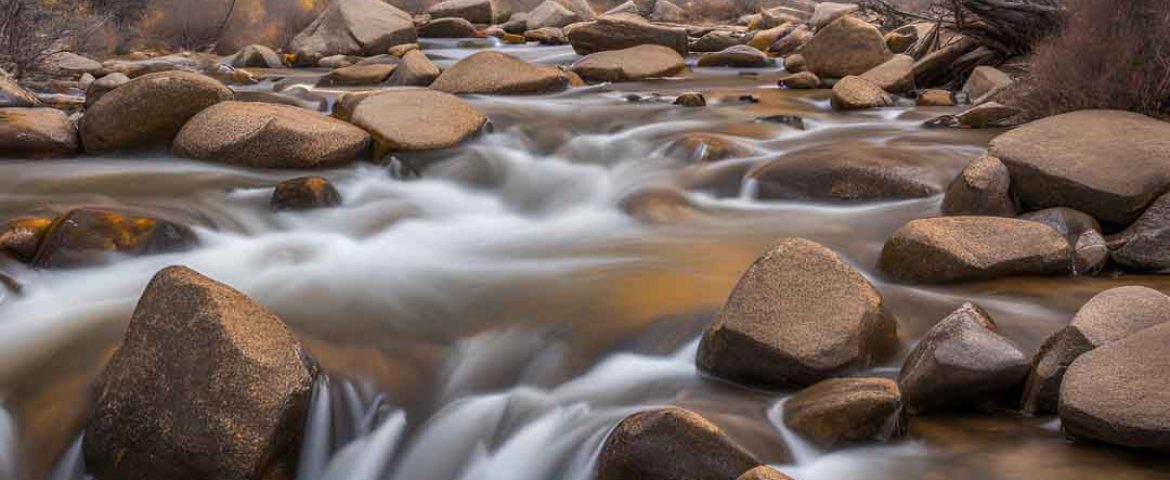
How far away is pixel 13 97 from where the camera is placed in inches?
285

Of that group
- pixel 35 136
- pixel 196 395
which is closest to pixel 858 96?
pixel 35 136

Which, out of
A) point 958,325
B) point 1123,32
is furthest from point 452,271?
point 1123,32

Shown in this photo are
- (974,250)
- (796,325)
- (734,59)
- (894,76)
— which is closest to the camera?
(796,325)

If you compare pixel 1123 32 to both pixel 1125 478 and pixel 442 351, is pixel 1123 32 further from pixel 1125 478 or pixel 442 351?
pixel 442 351

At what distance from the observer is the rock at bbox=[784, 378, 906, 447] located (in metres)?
2.99

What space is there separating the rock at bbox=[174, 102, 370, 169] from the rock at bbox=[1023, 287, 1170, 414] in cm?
440

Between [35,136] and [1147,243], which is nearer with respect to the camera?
[1147,243]

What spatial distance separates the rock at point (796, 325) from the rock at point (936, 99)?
550cm

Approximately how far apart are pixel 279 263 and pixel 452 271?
832mm

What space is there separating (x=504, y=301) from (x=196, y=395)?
1603mm

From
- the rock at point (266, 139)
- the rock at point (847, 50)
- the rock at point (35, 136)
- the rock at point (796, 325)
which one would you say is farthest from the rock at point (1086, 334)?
the rock at point (847, 50)

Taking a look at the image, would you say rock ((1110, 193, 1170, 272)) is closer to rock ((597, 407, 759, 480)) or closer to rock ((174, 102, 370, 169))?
rock ((597, 407, 759, 480))

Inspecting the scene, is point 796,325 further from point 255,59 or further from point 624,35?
point 255,59

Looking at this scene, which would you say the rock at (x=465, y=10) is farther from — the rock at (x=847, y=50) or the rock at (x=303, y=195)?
the rock at (x=303, y=195)
